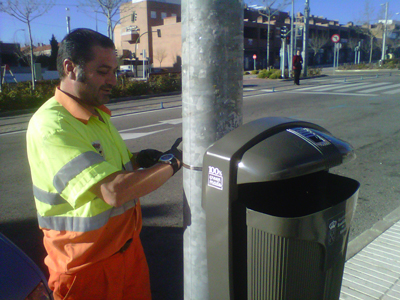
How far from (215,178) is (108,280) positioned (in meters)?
0.84

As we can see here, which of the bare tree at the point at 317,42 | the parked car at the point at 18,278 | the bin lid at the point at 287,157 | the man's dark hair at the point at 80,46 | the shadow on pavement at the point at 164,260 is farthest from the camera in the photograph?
the bare tree at the point at 317,42

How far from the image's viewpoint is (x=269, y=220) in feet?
4.02

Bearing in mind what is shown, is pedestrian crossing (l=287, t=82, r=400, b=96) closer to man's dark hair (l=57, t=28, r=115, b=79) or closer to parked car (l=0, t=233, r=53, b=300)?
man's dark hair (l=57, t=28, r=115, b=79)

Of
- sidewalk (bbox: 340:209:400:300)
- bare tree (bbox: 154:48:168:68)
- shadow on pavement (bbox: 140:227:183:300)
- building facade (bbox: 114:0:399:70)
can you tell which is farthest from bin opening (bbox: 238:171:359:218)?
bare tree (bbox: 154:48:168:68)

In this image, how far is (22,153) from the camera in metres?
6.96

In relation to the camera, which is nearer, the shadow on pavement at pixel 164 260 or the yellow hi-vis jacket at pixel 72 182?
the yellow hi-vis jacket at pixel 72 182

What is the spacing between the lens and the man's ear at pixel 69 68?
5.50ft

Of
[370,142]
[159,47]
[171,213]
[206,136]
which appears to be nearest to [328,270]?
[206,136]

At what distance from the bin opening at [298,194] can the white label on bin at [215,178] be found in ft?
0.62

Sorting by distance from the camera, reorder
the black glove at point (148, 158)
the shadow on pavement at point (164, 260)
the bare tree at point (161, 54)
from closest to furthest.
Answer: the black glove at point (148, 158) → the shadow on pavement at point (164, 260) → the bare tree at point (161, 54)

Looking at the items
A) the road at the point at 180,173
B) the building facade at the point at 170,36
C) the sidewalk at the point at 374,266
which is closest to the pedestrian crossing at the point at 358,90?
the road at the point at 180,173

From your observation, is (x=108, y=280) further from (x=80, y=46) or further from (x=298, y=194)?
(x=80, y=46)

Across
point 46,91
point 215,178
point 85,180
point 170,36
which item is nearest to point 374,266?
point 215,178

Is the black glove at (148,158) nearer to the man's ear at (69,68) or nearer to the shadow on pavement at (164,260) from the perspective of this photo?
the man's ear at (69,68)
